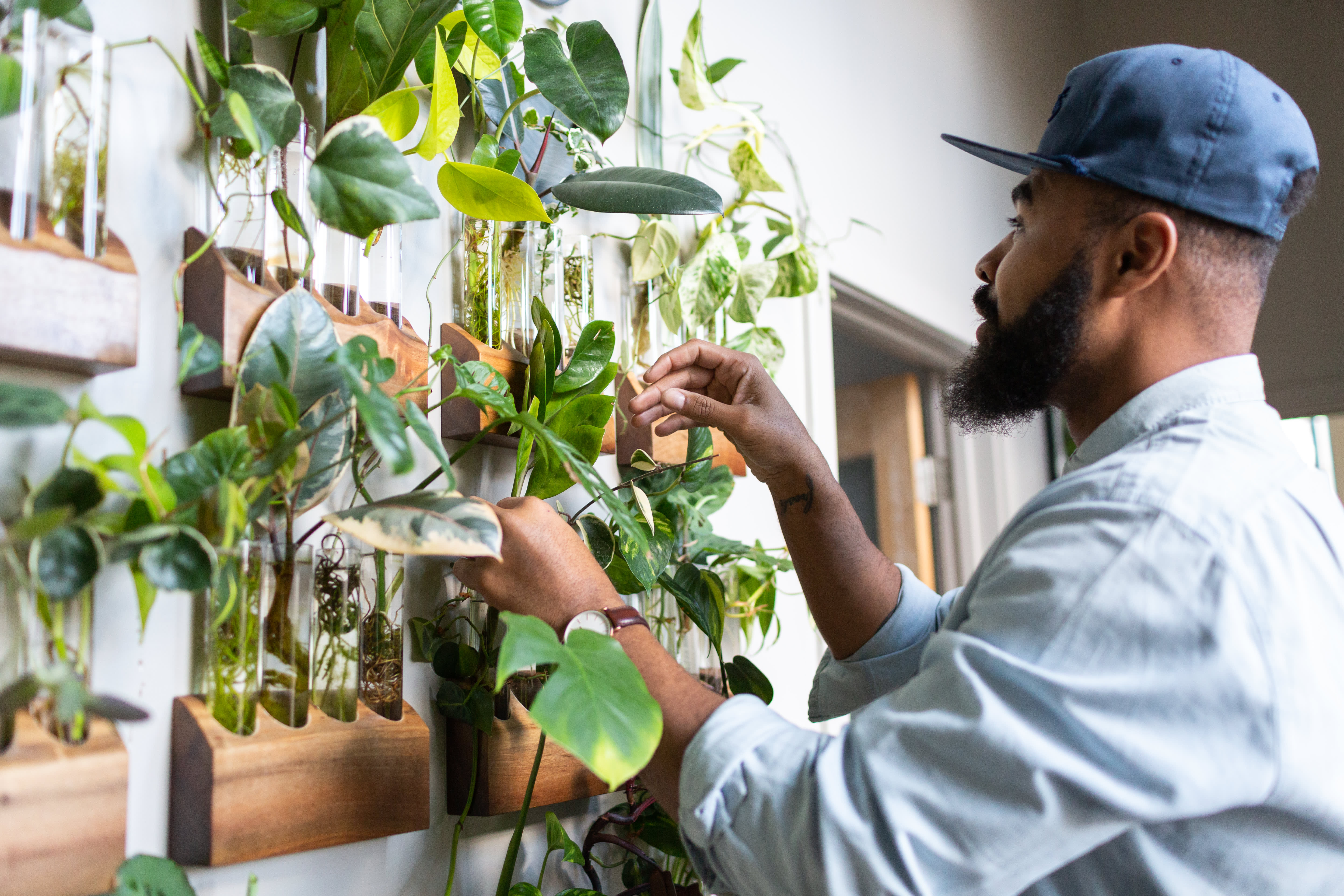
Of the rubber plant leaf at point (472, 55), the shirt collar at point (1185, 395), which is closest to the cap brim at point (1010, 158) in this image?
the shirt collar at point (1185, 395)

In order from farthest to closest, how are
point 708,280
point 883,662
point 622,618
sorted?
point 708,280 < point 883,662 < point 622,618

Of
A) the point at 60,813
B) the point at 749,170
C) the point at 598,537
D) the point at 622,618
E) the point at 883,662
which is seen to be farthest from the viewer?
the point at 749,170

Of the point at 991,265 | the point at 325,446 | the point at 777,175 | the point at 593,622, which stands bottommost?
the point at 593,622

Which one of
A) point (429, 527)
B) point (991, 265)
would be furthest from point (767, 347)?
point (429, 527)

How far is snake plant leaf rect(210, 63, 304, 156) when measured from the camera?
746 mm

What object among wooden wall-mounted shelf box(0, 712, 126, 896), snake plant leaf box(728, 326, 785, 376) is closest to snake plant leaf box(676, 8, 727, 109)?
snake plant leaf box(728, 326, 785, 376)

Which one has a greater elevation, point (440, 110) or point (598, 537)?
point (440, 110)

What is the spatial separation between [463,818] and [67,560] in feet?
1.50

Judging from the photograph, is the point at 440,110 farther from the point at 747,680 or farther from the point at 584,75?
the point at 747,680

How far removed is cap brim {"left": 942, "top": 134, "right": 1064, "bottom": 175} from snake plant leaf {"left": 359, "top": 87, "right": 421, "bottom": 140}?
518 mm

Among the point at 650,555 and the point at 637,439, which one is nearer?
the point at 650,555

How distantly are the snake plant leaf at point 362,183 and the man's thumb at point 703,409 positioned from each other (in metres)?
0.37

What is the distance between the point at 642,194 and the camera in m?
0.98

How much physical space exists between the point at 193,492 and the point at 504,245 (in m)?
0.46
